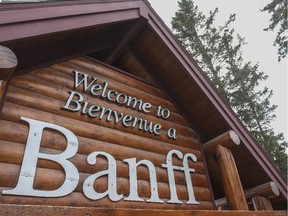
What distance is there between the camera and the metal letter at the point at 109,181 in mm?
2927

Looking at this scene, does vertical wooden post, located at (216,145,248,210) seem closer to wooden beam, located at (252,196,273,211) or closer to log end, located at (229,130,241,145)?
log end, located at (229,130,241,145)

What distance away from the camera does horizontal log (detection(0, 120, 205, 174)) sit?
2.67m

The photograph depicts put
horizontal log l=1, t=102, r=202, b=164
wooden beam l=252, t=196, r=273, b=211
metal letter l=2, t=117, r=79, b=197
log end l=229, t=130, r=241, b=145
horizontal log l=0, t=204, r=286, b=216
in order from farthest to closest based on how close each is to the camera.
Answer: wooden beam l=252, t=196, r=273, b=211, log end l=229, t=130, r=241, b=145, horizontal log l=1, t=102, r=202, b=164, metal letter l=2, t=117, r=79, b=197, horizontal log l=0, t=204, r=286, b=216

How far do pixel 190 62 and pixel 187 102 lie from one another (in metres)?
0.94

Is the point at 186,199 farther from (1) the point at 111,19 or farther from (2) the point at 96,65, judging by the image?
(1) the point at 111,19

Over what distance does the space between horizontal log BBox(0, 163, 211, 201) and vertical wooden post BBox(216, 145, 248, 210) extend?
22.0 inches

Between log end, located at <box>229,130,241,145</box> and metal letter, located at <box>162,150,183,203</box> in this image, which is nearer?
metal letter, located at <box>162,150,183,203</box>

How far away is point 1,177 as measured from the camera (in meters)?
2.38

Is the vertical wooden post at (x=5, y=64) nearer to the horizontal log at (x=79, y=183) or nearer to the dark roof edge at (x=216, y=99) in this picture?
the horizontal log at (x=79, y=183)

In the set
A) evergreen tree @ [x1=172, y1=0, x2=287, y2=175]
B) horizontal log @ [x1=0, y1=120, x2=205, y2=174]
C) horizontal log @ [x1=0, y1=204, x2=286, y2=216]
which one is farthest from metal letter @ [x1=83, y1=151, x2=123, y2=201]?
evergreen tree @ [x1=172, y1=0, x2=287, y2=175]

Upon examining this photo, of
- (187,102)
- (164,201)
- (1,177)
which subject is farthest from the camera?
(187,102)

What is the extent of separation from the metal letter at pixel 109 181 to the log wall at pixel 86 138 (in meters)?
0.06

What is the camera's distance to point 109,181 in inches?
125

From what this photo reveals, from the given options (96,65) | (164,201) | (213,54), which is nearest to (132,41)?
(96,65)
